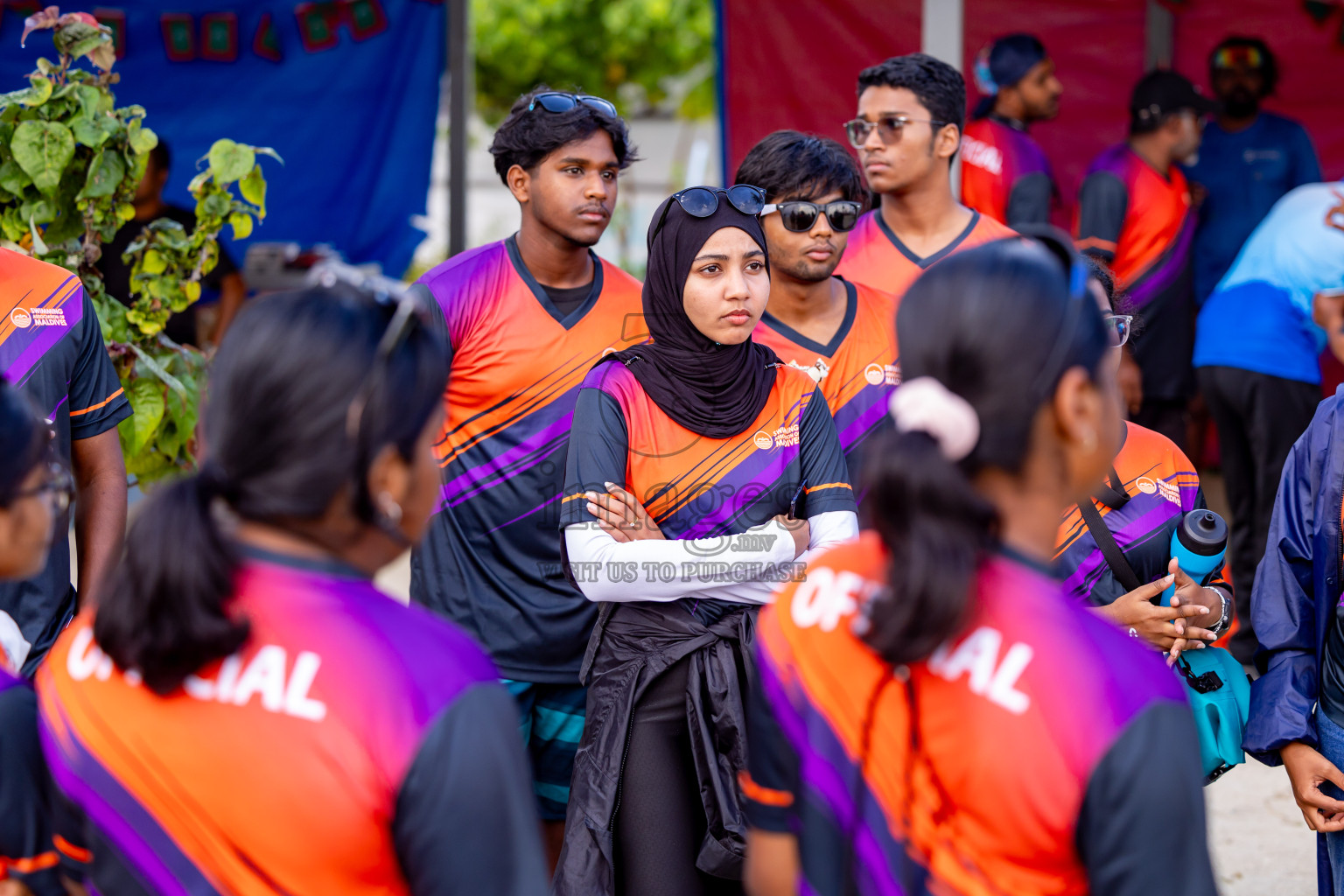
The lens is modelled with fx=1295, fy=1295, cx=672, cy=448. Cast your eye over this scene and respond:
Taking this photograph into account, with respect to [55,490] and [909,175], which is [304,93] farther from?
[55,490]

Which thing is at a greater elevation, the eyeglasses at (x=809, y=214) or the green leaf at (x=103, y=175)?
the green leaf at (x=103, y=175)

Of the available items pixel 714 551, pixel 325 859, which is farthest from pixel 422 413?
pixel 714 551

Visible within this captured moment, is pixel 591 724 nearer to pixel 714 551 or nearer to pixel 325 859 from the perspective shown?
pixel 714 551

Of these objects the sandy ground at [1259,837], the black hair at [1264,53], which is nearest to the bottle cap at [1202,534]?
the sandy ground at [1259,837]

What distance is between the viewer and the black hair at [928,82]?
154 inches

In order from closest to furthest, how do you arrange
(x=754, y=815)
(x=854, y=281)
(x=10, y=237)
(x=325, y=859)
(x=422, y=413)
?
1. (x=325, y=859)
2. (x=422, y=413)
3. (x=754, y=815)
4. (x=10, y=237)
5. (x=854, y=281)

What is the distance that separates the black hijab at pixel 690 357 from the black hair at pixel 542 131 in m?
0.66

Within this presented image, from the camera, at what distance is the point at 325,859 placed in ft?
4.25

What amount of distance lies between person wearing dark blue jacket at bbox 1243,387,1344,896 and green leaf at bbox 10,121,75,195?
2.98 metres

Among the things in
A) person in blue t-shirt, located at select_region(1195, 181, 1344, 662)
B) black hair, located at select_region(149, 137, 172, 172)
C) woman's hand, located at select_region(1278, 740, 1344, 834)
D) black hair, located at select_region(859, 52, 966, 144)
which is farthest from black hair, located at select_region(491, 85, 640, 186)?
person in blue t-shirt, located at select_region(1195, 181, 1344, 662)

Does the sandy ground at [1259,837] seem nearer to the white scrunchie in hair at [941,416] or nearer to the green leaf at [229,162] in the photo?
the white scrunchie in hair at [941,416]

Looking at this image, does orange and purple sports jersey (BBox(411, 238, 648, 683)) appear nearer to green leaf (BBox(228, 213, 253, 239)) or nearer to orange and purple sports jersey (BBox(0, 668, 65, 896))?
green leaf (BBox(228, 213, 253, 239))

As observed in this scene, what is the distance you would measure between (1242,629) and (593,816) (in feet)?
12.3

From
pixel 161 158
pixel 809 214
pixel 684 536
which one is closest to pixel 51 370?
pixel 684 536
